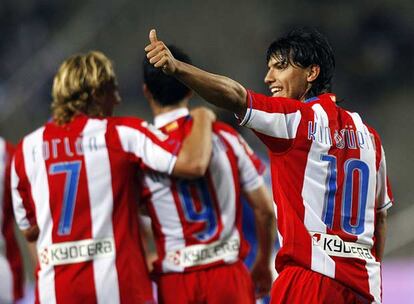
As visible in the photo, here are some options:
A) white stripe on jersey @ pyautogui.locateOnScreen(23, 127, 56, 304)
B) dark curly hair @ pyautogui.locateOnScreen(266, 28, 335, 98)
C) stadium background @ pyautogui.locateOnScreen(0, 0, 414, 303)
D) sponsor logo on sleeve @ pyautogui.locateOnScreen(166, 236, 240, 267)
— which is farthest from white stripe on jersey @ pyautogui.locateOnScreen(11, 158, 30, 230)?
stadium background @ pyautogui.locateOnScreen(0, 0, 414, 303)

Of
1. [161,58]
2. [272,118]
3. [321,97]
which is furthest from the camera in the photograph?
[321,97]

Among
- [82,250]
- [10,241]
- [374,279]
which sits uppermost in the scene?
[10,241]

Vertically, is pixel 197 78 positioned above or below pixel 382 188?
above

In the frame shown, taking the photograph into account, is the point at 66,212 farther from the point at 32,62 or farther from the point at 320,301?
the point at 32,62

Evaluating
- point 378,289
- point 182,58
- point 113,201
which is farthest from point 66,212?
point 378,289

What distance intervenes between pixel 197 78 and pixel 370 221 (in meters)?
1.03

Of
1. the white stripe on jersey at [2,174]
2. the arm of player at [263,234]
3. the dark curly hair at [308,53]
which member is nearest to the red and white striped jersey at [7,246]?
the white stripe on jersey at [2,174]

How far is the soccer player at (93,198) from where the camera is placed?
4363 millimetres

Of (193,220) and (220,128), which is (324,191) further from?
(220,128)

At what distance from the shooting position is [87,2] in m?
11.7

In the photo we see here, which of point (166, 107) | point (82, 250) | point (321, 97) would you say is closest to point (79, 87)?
point (166, 107)

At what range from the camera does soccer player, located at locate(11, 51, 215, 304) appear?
4363 millimetres

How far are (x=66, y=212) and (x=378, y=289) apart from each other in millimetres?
1599

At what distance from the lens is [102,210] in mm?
4355
